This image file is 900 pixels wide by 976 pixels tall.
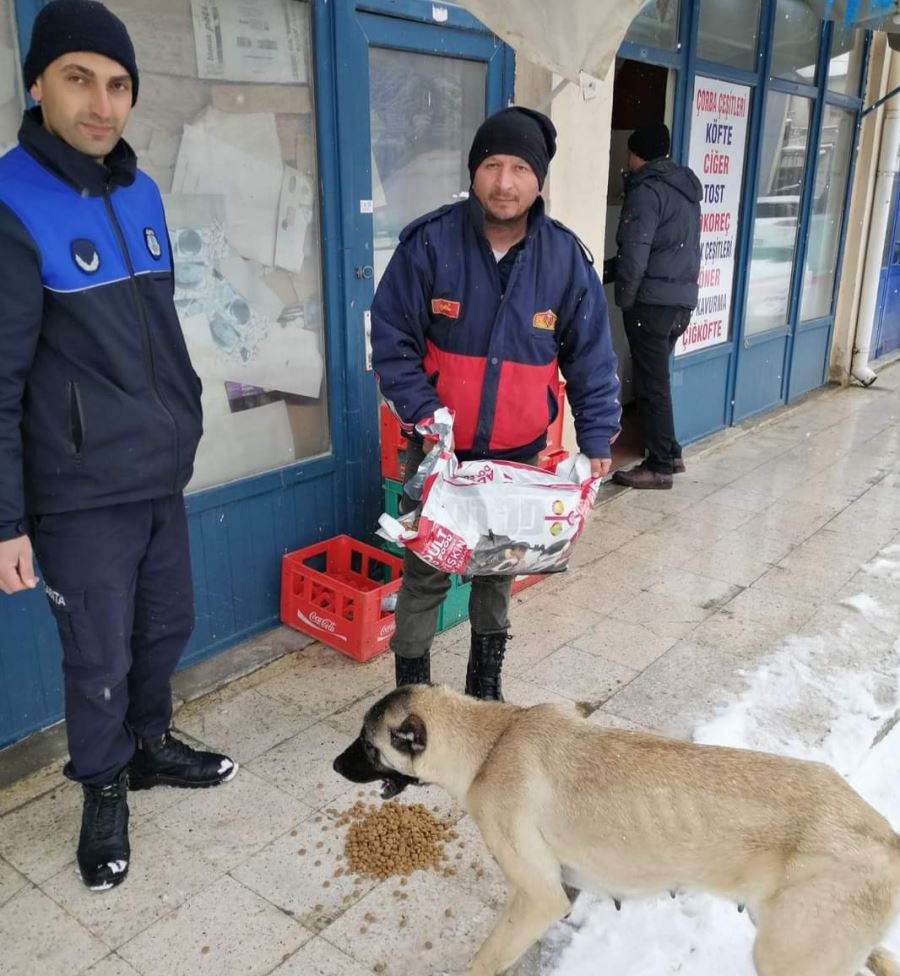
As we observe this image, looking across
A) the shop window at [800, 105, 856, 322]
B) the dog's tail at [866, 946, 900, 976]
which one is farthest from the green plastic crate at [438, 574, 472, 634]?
the shop window at [800, 105, 856, 322]

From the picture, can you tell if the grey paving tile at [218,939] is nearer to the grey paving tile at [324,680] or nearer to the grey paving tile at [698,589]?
the grey paving tile at [324,680]

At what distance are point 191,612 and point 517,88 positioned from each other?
346cm

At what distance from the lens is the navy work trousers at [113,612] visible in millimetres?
2494

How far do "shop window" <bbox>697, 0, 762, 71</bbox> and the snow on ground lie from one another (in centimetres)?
393

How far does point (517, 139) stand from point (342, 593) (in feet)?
6.63

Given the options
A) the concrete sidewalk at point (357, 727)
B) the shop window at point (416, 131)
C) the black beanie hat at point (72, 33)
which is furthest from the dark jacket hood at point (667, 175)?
the black beanie hat at point (72, 33)

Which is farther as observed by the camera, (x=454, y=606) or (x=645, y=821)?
(x=454, y=606)

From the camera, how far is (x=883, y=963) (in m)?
2.26

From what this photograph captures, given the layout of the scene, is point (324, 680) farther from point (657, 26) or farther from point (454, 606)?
point (657, 26)

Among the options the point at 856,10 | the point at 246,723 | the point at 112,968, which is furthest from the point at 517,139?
the point at 856,10

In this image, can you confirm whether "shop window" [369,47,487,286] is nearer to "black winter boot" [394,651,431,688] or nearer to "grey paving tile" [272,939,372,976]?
"black winter boot" [394,651,431,688]

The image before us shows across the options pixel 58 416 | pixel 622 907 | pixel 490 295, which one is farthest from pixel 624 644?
pixel 58 416

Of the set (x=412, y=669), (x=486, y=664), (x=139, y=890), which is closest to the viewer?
(x=139, y=890)

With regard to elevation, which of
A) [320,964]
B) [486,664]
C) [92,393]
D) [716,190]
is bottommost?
[320,964]
